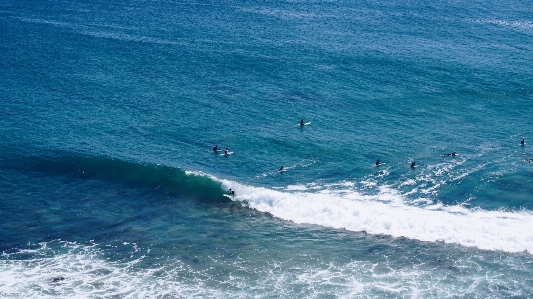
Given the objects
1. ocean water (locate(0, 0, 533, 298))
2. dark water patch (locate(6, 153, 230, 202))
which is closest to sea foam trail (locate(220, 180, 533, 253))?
ocean water (locate(0, 0, 533, 298))

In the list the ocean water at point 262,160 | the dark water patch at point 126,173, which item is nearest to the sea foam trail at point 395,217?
the ocean water at point 262,160

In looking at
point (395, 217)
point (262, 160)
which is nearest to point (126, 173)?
point (262, 160)

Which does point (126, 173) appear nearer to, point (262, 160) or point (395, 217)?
point (262, 160)

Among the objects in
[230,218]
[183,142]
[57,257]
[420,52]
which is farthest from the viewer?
[420,52]

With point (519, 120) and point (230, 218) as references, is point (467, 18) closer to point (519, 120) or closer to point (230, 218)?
point (519, 120)

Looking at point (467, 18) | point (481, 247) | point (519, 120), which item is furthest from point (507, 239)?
point (467, 18)

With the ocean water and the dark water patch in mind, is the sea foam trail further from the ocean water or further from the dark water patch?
the dark water patch
